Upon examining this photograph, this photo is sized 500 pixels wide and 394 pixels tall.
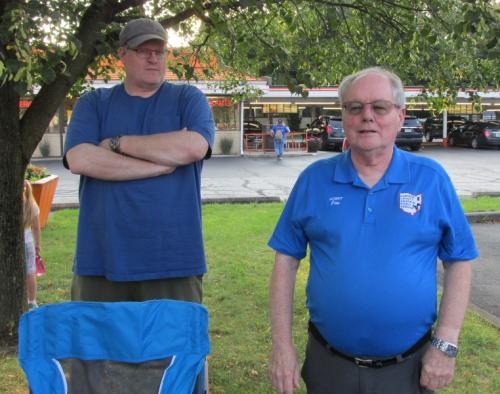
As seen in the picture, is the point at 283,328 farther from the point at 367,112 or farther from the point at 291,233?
the point at 367,112

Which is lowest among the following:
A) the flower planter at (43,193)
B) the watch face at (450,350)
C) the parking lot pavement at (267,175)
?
the parking lot pavement at (267,175)

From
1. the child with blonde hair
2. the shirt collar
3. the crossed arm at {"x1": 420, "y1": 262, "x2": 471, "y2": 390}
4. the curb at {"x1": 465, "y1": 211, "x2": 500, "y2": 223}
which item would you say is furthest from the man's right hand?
the curb at {"x1": 465, "y1": 211, "x2": 500, "y2": 223}

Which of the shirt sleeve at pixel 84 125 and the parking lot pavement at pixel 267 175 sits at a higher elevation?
the shirt sleeve at pixel 84 125

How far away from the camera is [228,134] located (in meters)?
28.8

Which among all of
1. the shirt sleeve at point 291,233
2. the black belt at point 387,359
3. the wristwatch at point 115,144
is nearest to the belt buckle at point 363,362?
the black belt at point 387,359

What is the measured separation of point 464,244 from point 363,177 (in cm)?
46

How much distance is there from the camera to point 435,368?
2.19 m

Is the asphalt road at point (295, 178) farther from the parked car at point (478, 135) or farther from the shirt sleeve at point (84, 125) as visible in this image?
the shirt sleeve at point (84, 125)

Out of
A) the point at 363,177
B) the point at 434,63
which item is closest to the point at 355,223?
the point at 363,177

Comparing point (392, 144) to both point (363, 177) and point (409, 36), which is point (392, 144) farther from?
point (409, 36)

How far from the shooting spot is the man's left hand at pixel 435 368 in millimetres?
2186

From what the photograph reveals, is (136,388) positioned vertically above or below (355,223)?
below

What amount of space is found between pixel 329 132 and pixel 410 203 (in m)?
29.0

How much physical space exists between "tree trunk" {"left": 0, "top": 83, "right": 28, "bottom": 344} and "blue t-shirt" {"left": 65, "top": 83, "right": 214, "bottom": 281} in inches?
61.6
